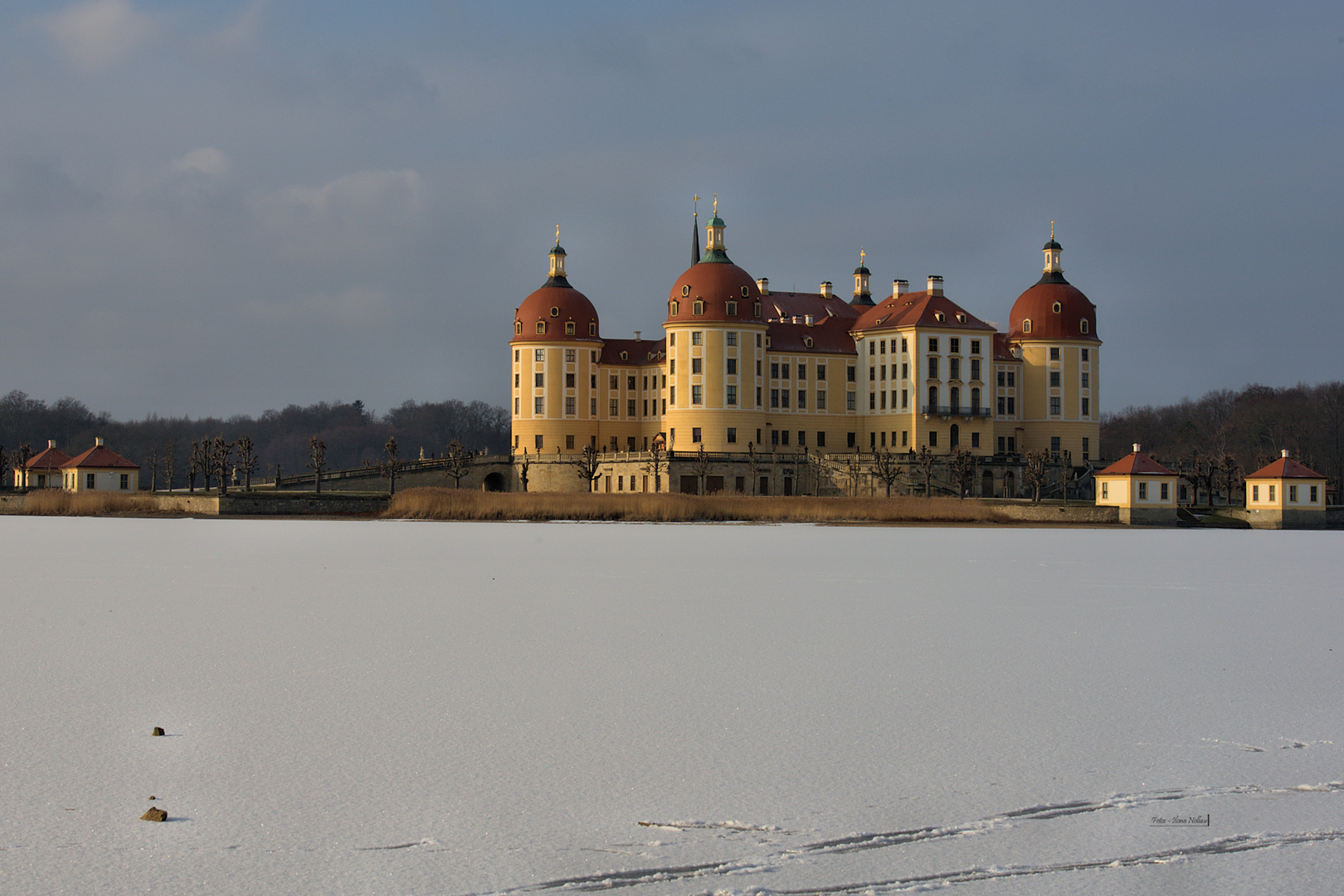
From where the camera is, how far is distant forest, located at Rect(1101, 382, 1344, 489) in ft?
305

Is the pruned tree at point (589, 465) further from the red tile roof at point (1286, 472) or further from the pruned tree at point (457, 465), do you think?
the red tile roof at point (1286, 472)

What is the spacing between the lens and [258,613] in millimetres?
17516

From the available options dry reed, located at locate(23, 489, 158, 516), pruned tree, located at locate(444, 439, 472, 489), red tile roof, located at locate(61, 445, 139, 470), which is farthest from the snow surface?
pruned tree, located at locate(444, 439, 472, 489)

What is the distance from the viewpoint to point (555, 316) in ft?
284

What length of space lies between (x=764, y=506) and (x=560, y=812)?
164 ft

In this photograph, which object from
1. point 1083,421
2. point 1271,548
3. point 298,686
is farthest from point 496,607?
point 1083,421

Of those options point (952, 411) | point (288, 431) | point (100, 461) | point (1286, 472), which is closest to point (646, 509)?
point (1286, 472)

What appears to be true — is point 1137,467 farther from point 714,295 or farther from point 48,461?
point 48,461

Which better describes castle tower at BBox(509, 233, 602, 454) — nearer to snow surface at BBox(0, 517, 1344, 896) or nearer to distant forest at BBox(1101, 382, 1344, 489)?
distant forest at BBox(1101, 382, 1344, 489)

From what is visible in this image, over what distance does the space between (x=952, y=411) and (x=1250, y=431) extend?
33115mm

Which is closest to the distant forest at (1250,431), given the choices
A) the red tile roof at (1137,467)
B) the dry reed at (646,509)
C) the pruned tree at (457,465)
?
the red tile roof at (1137,467)

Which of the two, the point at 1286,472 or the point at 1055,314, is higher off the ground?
the point at 1055,314

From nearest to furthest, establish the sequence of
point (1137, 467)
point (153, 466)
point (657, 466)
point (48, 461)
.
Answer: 1. point (1137, 467)
2. point (48, 461)
3. point (657, 466)
4. point (153, 466)

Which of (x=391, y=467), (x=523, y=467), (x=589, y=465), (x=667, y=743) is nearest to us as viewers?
(x=667, y=743)
